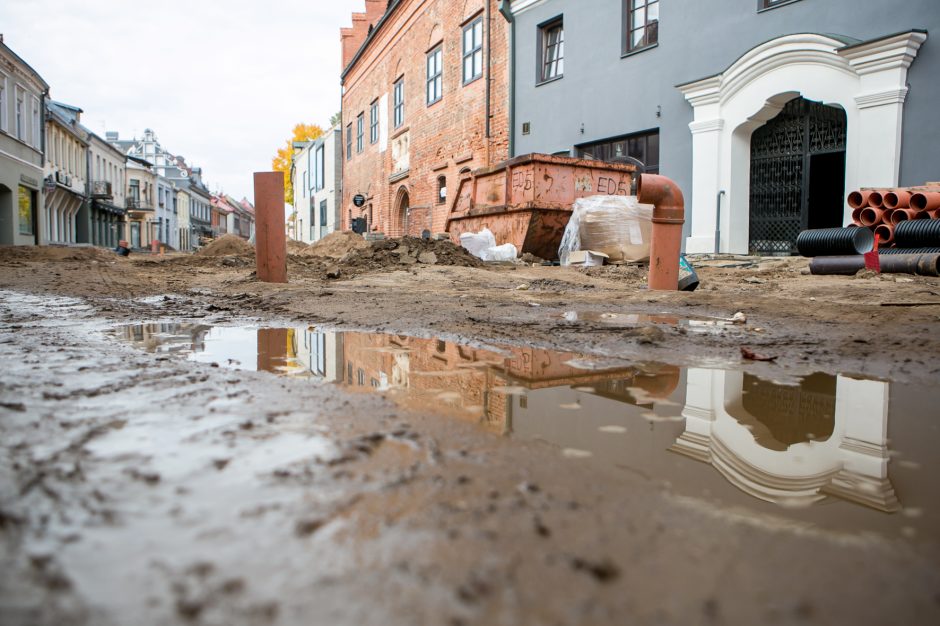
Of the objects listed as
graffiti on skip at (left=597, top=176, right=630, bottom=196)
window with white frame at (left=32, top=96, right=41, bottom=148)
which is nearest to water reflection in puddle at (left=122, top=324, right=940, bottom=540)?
graffiti on skip at (left=597, top=176, right=630, bottom=196)

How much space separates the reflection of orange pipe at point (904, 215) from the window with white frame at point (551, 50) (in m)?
7.89

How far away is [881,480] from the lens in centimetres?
133

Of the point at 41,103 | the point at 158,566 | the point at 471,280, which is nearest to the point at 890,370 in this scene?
the point at 158,566

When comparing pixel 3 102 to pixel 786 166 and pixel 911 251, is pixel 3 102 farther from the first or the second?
pixel 911 251

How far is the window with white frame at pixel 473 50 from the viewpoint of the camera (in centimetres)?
1576

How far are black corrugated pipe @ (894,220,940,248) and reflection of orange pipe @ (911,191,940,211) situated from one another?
315mm

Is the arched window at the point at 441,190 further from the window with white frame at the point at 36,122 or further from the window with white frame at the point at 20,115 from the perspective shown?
the window with white frame at the point at 36,122

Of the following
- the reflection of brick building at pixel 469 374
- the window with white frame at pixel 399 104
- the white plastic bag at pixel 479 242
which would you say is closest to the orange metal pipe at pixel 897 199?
the white plastic bag at pixel 479 242

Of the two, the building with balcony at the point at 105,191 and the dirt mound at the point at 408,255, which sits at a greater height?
the building with balcony at the point at 105,191

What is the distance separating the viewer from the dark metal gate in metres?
9.06

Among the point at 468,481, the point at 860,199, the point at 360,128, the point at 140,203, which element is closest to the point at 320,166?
the point at 360,128

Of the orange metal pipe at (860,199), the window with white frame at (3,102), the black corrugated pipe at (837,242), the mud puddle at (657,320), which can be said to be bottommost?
the mud puddle at (657,320)

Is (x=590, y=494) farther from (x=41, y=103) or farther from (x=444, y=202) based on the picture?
(x=41, y=103)

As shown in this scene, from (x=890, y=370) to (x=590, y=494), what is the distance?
73.4 inches
